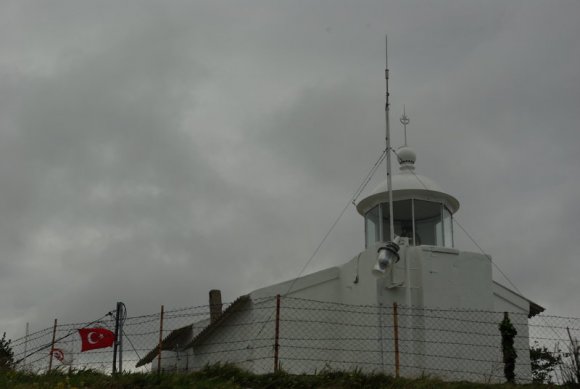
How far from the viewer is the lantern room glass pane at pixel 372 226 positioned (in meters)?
21.0

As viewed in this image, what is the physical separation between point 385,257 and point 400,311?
1333 mm

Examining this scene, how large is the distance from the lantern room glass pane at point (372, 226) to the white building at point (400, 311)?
0.03 meters

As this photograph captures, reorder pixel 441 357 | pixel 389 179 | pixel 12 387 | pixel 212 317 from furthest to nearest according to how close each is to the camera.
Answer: pixel 212 317 → pixel 389 179 → pixel 441 357 → pixel 12 387

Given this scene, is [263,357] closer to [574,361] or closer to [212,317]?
[212,317]

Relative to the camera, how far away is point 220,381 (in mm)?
15094

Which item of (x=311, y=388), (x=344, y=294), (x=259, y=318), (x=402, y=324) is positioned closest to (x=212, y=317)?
(x=259, y=318)

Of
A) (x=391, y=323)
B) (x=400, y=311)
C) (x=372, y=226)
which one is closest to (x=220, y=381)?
(x=391, y=323)

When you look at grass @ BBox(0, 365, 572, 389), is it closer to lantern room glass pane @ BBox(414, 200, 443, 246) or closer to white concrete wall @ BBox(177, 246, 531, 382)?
white concrete wall @ BBox(177, 246, 531, 382)

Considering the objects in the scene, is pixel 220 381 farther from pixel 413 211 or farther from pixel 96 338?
pixel 413 211

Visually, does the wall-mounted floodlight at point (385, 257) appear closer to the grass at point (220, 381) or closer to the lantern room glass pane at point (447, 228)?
the lantern room glass pane at point (447, 228)

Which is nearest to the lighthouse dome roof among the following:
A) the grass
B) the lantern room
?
the lantern room

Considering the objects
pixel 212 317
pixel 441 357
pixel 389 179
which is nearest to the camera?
pixel 441 357

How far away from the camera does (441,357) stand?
60.7 feet

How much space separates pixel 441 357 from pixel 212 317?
645cm
